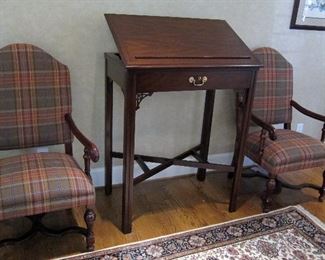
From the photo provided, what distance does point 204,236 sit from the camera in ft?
→ 6.73

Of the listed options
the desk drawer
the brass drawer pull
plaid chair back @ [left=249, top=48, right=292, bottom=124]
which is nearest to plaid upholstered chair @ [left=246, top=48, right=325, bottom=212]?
plaid chair back @ [left=249, top=48, right=292, bottom=124]

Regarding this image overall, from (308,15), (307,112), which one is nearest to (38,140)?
(307,112)

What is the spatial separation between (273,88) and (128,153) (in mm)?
1344

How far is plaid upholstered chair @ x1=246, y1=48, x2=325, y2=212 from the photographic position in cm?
221

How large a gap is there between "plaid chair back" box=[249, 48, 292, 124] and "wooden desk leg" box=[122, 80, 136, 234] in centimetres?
113

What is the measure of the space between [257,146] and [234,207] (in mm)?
453

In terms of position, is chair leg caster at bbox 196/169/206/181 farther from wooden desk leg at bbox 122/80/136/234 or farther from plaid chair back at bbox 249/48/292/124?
wooden desk leg at bbox 122/80/136/234

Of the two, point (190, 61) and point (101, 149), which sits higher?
point (190, 61)

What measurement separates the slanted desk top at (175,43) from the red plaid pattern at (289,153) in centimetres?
61

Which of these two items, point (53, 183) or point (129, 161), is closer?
point (53, 183)

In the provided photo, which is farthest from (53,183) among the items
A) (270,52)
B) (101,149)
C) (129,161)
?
(270,52)

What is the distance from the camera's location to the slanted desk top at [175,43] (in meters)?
1.79

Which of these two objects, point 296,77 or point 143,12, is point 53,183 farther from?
point 296,77

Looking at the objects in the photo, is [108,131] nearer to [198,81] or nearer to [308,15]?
[198,81]
